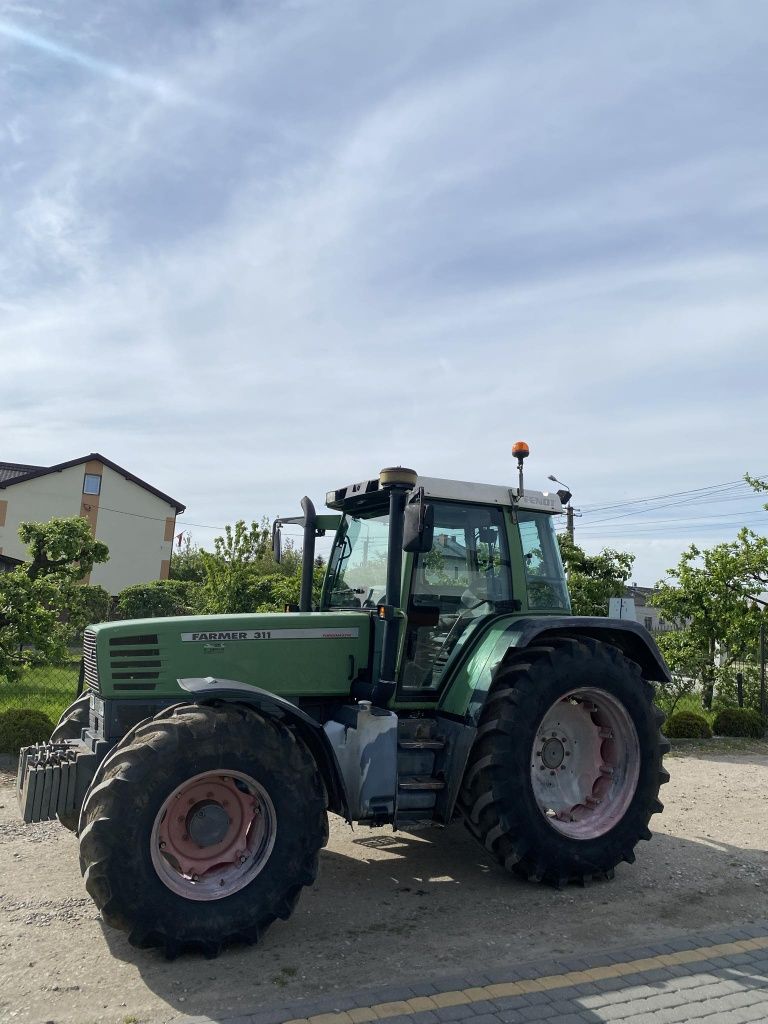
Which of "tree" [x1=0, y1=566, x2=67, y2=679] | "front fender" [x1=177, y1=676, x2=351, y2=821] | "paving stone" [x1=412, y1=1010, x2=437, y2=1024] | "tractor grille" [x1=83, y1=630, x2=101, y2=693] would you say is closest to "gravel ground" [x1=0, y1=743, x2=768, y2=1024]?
"paving stone" [x1=412, y1=1010, x2=437, y2=1024]

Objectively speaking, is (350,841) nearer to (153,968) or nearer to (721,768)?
(153,968)

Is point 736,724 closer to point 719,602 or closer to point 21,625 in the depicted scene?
point 719,602

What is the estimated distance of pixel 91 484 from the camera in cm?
3991

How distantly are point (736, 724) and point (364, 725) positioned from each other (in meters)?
9.20

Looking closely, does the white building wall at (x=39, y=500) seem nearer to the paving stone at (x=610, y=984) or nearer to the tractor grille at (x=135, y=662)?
the tractor grille at (x=135, y=662)

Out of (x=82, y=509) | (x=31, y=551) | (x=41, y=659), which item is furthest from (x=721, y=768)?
(x=82, y=509)

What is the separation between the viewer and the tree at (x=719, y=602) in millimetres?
14031

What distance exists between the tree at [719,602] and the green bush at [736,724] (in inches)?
64.8

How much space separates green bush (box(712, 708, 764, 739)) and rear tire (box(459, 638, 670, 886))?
7290 millimetres

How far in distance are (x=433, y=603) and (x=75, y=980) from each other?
2966 mm

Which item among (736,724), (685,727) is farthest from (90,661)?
(736,724)

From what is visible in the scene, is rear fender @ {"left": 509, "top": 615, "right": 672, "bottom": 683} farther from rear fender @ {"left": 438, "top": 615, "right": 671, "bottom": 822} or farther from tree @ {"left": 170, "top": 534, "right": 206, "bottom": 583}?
tree @ {"left": 170, "top": 534, "right": 206, "bottom": 583}

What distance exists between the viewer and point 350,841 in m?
6.49

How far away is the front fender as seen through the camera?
4633 millimetres
